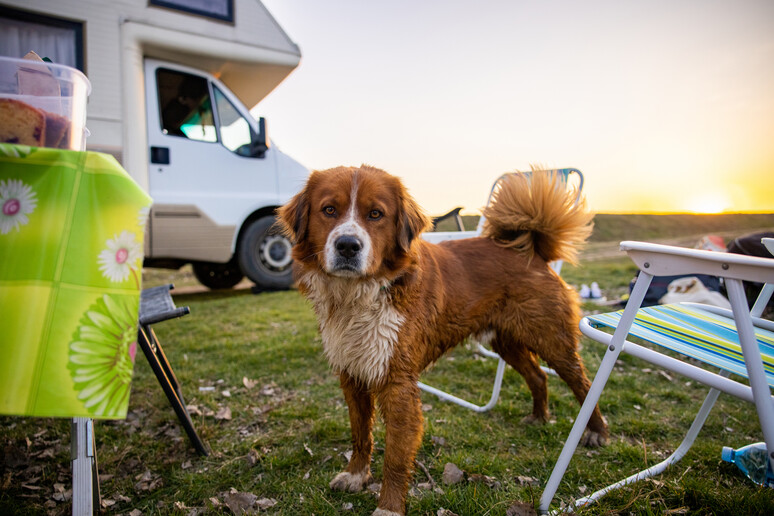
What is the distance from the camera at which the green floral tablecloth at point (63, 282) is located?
1.05 metres

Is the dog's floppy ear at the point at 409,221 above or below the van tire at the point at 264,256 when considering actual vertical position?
above

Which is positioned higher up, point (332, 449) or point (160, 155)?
point (160, 155)

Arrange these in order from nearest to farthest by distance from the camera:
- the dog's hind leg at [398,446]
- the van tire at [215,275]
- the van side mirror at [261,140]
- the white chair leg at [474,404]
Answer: the dog's hind leg at [398,446], the white chair leg at [474,404], the van side mirror at [261,140], the van tire at [215,275]

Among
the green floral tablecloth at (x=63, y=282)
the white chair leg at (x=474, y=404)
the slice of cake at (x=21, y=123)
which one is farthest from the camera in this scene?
the white chair leg at (x=474, y=404)

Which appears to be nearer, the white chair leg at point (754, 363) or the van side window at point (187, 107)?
the white chair leg at point (754, 363)

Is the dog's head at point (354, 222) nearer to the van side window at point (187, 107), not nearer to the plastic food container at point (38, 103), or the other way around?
the plastic food container at point (38, 103)

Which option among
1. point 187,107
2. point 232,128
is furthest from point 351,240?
point 187,107

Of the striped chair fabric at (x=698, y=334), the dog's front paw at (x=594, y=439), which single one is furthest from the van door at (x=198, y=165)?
the striped chair fabric at (x=698, y=334)

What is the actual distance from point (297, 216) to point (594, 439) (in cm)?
217

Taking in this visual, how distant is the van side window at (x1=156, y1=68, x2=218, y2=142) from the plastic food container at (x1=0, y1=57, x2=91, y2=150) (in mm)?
5333

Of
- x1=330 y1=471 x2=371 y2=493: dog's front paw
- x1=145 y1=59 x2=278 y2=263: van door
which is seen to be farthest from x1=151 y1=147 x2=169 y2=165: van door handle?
x1=330 y1=471 x2=371 y2=493: dog's front paw

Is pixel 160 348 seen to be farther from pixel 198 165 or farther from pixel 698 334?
pixel 198 165

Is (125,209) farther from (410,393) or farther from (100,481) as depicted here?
(100,481)

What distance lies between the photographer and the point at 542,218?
2605mm
